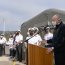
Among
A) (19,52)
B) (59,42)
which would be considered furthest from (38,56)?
(19,52)

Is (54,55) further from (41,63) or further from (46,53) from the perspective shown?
(41,63)

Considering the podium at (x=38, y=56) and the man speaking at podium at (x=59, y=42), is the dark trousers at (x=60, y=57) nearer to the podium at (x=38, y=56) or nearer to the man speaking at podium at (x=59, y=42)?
the man speaking at podium at (x=59, y=42)

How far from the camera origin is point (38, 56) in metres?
11.7

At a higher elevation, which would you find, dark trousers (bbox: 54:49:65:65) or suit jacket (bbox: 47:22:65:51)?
suit jacket (bbox: 47:22:65:51)

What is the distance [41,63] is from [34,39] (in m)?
3.07

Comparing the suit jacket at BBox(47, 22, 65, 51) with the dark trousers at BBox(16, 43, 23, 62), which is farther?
the dark trousers at BBox(16, 43, 23, 62)

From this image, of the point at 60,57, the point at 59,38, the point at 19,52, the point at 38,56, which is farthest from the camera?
the point at 19,52

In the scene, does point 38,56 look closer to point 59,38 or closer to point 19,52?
point 59,38

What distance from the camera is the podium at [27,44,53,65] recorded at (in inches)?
422

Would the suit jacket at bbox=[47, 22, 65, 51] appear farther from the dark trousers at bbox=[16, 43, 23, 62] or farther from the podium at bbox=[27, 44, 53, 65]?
the dark trousers at bbox=[16, 43, 23, 62]

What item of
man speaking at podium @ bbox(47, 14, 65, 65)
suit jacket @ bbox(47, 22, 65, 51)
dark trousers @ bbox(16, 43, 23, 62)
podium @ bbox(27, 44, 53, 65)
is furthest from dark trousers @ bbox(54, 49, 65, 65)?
dark trousers @ bbox(16, 43, 23, 62)

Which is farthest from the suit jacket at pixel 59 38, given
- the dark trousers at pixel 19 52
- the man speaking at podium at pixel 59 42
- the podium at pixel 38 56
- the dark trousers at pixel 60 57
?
the dark trousers at pixel 19 52

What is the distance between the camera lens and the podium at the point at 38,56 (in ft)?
35.2

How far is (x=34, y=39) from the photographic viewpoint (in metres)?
14.3
